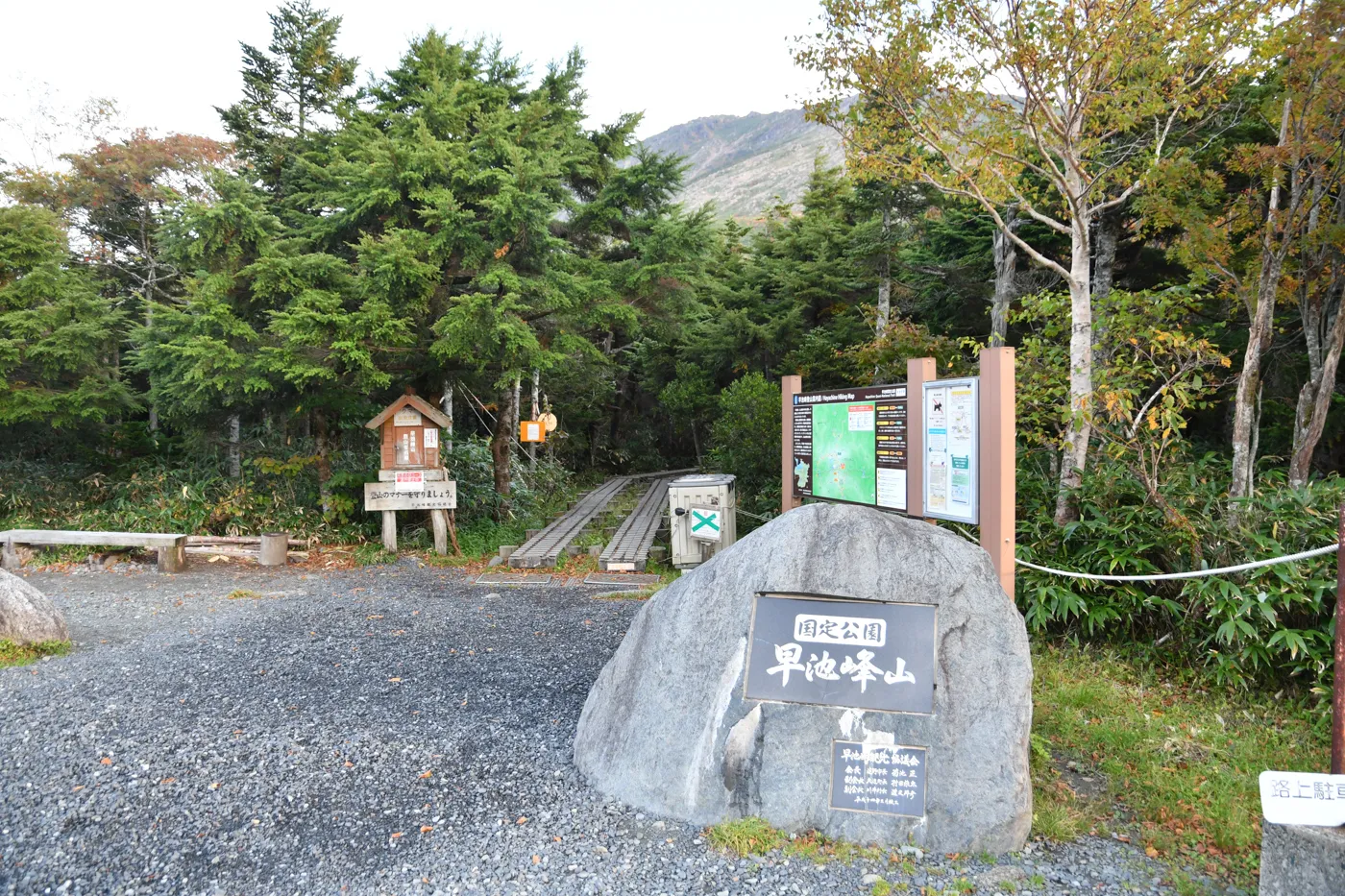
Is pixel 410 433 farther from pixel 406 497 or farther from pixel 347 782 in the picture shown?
pixel 347 782

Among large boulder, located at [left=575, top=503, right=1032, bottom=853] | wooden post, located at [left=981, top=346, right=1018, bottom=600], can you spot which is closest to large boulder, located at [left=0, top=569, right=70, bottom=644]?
large boulder, located at [left=575, top=503, right=1032, bottom=853]

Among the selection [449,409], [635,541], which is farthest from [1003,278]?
[449,409]

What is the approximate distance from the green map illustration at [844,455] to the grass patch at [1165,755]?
169cm

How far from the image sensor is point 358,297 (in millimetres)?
9055

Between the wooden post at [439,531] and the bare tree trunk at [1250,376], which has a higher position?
the bare tree trunk at [1250,376]

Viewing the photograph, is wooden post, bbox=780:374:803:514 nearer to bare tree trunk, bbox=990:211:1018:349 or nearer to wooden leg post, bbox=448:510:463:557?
wooden leg post, bbox=448:510:463:557

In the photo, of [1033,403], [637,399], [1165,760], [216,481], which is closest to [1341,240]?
[1033,403]

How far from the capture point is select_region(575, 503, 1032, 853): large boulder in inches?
118

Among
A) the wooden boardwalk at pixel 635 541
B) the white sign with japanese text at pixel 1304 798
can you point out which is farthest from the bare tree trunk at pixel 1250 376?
the wooden boardwalk at pixel 635 541

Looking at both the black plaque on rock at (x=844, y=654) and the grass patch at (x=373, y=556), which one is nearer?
the black plaque on rock at (x=844, y=654)

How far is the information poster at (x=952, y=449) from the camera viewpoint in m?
3.94

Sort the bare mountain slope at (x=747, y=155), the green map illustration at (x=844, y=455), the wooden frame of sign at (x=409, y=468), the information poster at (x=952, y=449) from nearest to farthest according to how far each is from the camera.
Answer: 1. the information poster at (x=952, y=449)
2. the green map illustration at (x=844, y=455)
3. the wooden frame of sign at (x=409, y=468)
4. the bare mountain slope at (x=747, y=155)

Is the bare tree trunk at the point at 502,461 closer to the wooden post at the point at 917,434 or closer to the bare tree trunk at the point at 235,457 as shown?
the bare tree trunk at the point at 235,457

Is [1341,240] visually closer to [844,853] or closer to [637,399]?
[844,853]
